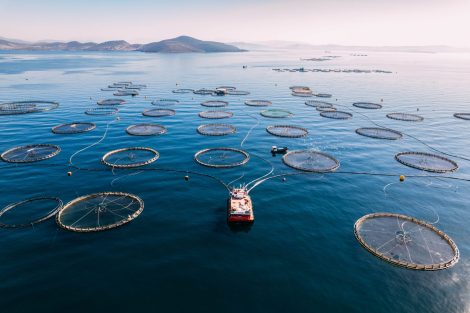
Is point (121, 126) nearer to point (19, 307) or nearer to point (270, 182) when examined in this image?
point (270, 182)

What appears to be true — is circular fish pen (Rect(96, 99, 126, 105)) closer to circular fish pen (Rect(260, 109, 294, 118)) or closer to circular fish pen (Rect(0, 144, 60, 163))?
circular fish pen (Rect(0, 144, 60, 163))

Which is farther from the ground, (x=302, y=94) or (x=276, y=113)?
(x=302, y=94)

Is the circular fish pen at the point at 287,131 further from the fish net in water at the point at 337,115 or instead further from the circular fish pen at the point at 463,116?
the circular fish pen at the point at 463,116

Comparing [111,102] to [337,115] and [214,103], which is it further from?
[337,115]

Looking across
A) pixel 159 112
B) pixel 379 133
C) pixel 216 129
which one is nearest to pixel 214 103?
pixel 159 112

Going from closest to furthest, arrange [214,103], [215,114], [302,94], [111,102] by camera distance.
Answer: [215,114] → [111,102] → [214,103] → [302,94]
